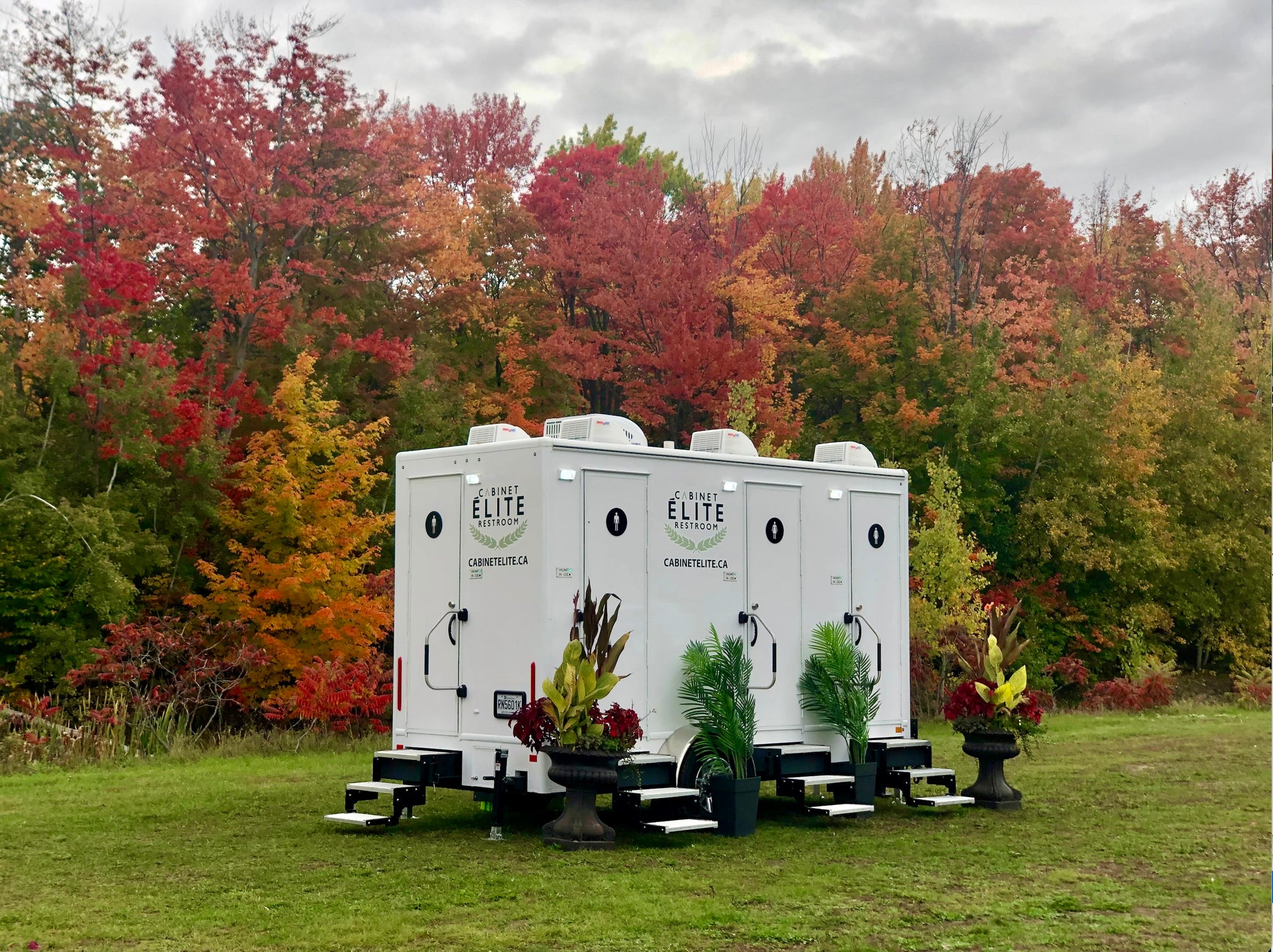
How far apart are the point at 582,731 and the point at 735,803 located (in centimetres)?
172

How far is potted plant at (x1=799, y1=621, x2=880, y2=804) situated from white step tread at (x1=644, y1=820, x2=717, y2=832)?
1.94 meters

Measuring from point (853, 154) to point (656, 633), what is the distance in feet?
116

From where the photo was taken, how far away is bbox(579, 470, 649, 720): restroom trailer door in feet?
37.6

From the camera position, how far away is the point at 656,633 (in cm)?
1188

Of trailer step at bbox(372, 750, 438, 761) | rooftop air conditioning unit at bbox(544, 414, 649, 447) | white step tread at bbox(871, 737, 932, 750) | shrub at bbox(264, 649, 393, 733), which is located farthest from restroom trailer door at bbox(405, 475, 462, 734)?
shrub at bbox(264, 649, 393, 733)

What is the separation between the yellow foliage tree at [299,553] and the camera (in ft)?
68.2

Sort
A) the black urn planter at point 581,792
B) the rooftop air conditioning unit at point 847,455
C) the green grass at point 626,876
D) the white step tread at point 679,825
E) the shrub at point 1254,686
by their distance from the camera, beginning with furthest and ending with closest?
the shrub at point 1254,686 < the rooftop air conditioning unit at point 847,455 < the white step tread at point 679,825 < the black urn planter at point 581,792 < the green grass at point 626,876

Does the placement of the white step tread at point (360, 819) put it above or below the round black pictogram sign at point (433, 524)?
below

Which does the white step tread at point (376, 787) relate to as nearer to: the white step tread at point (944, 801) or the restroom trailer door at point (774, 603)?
the restroom trailer door at point (774, 603)

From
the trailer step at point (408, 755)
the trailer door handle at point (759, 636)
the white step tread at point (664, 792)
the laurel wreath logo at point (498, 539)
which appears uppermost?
the laurel wreath logo at point (498, 539)

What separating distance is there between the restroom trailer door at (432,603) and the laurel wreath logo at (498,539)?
212 mm

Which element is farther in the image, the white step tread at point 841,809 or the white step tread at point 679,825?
the white step tread at point 841,809

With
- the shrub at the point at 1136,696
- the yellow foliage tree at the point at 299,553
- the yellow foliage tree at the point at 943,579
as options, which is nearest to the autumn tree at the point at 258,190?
the yellow foliage tree at the point at 299,553

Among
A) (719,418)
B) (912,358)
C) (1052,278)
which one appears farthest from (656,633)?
(1052,278)
